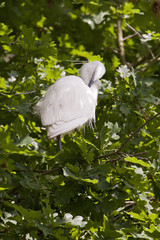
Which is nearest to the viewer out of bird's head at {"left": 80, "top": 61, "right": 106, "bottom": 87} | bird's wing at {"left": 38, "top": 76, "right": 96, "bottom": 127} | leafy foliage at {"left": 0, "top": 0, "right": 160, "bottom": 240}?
leafy foliage at {"left": 0, "top": 0, "right": 160, "bottom": 240}

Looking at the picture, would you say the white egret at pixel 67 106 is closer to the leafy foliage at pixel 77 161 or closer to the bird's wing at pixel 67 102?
the bird's wing at pixel 67 102

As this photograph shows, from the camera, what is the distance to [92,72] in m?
2.36

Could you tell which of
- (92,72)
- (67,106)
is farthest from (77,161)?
(92,72)

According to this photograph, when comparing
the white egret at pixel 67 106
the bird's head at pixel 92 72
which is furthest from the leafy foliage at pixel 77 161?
the bird's head at pixel 92 72

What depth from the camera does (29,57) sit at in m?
2.45

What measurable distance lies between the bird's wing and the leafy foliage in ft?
0.46

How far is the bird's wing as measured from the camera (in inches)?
87.6

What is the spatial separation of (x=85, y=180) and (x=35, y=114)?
0.74m

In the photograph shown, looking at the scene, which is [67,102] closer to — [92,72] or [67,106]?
[67,106]

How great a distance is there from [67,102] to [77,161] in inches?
12.2

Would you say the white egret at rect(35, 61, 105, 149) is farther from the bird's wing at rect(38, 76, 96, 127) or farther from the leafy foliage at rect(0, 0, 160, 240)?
the leafy foliage at rect(0, 0, 160, 240)

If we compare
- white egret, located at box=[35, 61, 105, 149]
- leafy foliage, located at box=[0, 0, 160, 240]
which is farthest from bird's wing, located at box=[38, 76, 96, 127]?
leafy foliage, located at box=[0, 0, 160, 240]

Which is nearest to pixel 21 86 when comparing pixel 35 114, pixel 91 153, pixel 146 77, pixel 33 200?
pixel 35 114

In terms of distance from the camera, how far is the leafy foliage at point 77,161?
207 cm
